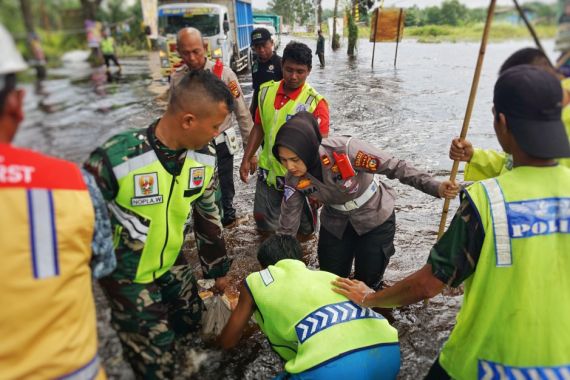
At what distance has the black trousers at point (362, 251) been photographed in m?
2.82

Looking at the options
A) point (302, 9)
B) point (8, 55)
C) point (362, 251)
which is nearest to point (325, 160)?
point (362, 251)

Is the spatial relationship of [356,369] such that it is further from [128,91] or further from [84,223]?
[128,91]

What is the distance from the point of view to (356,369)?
1.74 m

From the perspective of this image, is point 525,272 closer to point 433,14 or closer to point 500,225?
point 500,225

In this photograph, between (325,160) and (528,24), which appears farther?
(325,160)

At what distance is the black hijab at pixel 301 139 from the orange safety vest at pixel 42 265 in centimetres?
130

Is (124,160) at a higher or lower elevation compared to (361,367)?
higher

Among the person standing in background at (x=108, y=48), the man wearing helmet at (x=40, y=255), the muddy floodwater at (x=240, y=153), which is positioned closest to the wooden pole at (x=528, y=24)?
the muddy floodwater at (x=240, y=153)

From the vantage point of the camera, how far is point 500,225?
1273 mm

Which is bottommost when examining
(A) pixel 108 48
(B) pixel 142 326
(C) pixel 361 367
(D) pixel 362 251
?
(D) pixel 362 251

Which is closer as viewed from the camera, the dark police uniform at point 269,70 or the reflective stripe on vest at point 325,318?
the reflective stripe on vest at point 325,318

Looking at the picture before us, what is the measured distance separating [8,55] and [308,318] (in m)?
1.42

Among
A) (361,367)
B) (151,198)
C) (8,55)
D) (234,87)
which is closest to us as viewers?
(8,55)

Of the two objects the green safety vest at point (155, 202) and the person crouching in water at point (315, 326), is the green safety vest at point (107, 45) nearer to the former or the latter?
the green safety vest at point (155, 202)
